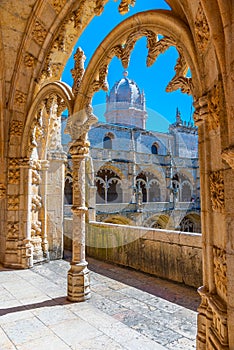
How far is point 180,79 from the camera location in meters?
2.37

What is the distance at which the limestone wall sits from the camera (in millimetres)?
4180

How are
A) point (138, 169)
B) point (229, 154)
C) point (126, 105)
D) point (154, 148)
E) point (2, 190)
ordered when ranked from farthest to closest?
point (126, 105) < point (154, 148) < point (138, 169) < point (2, 190) < point (229, 154)

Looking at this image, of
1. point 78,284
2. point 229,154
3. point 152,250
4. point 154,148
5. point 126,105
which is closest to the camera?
point 229,154

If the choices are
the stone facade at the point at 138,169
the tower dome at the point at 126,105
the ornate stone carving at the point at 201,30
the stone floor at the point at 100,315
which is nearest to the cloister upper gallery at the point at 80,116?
the ornate stone carving at the point at 201,30

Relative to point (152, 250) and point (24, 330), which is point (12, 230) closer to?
point (152, 250)

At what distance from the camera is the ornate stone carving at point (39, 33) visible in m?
4.93

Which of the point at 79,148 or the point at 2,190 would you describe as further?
the point at 2,190

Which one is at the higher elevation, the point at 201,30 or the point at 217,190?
the point at 201,30

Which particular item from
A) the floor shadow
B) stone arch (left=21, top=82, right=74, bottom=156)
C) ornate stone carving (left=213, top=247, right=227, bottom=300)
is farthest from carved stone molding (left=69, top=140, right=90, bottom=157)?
ornate stone carving (left=213, top=247, right=227, bottom=300)

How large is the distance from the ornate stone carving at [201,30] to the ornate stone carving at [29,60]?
4070mm

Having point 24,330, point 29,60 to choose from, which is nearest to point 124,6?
point 29,60

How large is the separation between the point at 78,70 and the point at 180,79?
2.05 metres

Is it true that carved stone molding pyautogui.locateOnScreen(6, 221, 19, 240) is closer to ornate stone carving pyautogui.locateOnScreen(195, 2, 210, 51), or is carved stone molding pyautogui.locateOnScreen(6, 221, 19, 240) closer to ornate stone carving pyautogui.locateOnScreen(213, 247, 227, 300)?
ornate stone carving pyautogui.locateOnScreen(213, 247, 227, 300)

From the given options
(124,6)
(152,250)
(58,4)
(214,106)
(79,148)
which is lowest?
(152,250)
